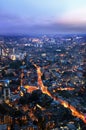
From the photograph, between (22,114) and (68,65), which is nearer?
(22,114)

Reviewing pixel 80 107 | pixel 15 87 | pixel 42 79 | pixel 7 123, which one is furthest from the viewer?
pixel 42 79

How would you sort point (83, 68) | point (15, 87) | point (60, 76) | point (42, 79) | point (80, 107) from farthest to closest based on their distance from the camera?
point (83, 68), point (60, 76), point (42, 79), point (15, 87), point (80, 107)

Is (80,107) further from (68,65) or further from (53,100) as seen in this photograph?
(68,65)

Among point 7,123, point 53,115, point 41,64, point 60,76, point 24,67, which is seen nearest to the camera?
point 7,123

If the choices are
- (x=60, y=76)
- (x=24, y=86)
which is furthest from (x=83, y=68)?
(x=24, y=86)

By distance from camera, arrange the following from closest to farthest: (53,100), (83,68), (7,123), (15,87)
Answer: (7,123)
(53,100)
(15,87)
(83,68)

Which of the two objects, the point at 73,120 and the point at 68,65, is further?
the point at 68,65

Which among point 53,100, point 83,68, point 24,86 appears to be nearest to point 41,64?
point 83,68

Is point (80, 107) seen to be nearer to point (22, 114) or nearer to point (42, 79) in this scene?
point (22, 114)
